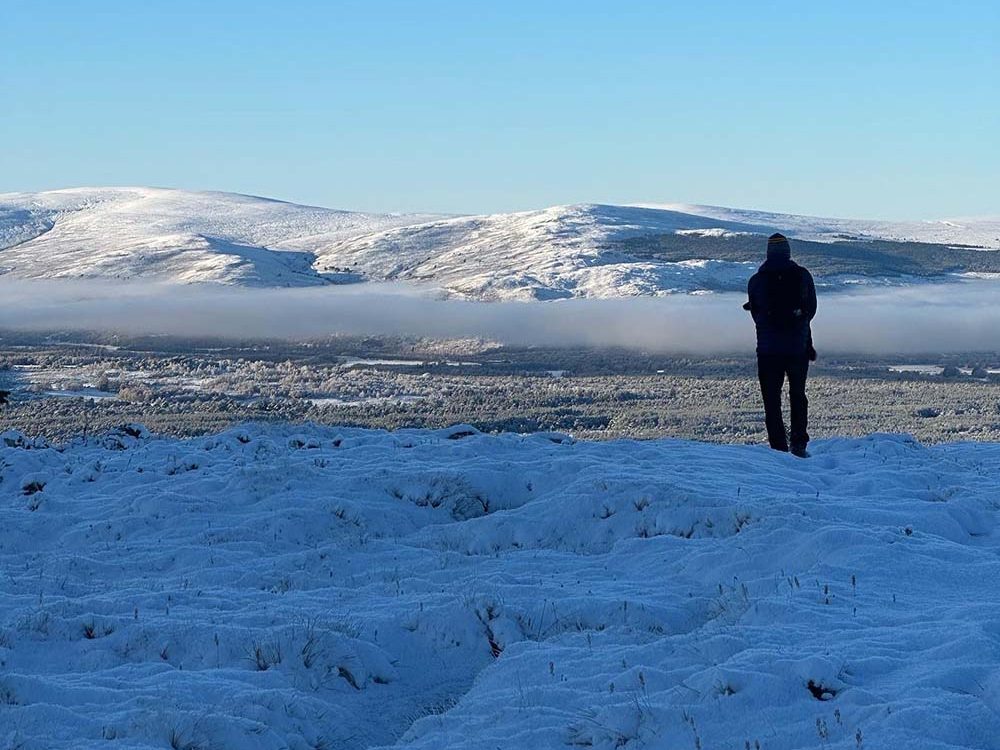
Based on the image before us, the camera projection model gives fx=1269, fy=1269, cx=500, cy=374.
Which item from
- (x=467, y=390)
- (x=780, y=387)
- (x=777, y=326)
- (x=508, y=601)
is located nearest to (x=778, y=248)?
(x=777, y=326)

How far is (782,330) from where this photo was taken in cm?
1573

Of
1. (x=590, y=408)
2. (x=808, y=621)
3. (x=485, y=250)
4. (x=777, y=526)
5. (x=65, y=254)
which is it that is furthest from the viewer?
(x=65, y=254)

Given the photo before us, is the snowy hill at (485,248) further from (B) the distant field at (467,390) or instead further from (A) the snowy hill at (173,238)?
(B) the distant field at (467,390)

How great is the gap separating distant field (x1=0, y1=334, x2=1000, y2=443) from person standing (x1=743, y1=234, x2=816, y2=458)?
13029 mm

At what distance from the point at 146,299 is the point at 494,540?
313 feet

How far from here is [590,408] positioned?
1617 inches

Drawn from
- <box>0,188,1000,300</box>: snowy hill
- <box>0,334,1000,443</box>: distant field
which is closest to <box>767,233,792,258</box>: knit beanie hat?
<box>0,334,1000,443</box>: distant field

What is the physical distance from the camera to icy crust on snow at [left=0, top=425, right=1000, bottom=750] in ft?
22.1

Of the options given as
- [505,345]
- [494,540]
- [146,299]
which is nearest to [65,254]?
[146,299]

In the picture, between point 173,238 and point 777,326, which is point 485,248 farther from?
point 777,326

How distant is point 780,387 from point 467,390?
3214 centimetres

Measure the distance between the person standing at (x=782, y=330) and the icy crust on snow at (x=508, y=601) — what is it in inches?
23.6

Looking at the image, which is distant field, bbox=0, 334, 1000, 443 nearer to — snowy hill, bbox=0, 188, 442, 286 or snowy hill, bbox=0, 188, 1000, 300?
snowy hill, bbox=0, 188, 1000, 300

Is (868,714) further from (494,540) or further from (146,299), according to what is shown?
(146,299)
